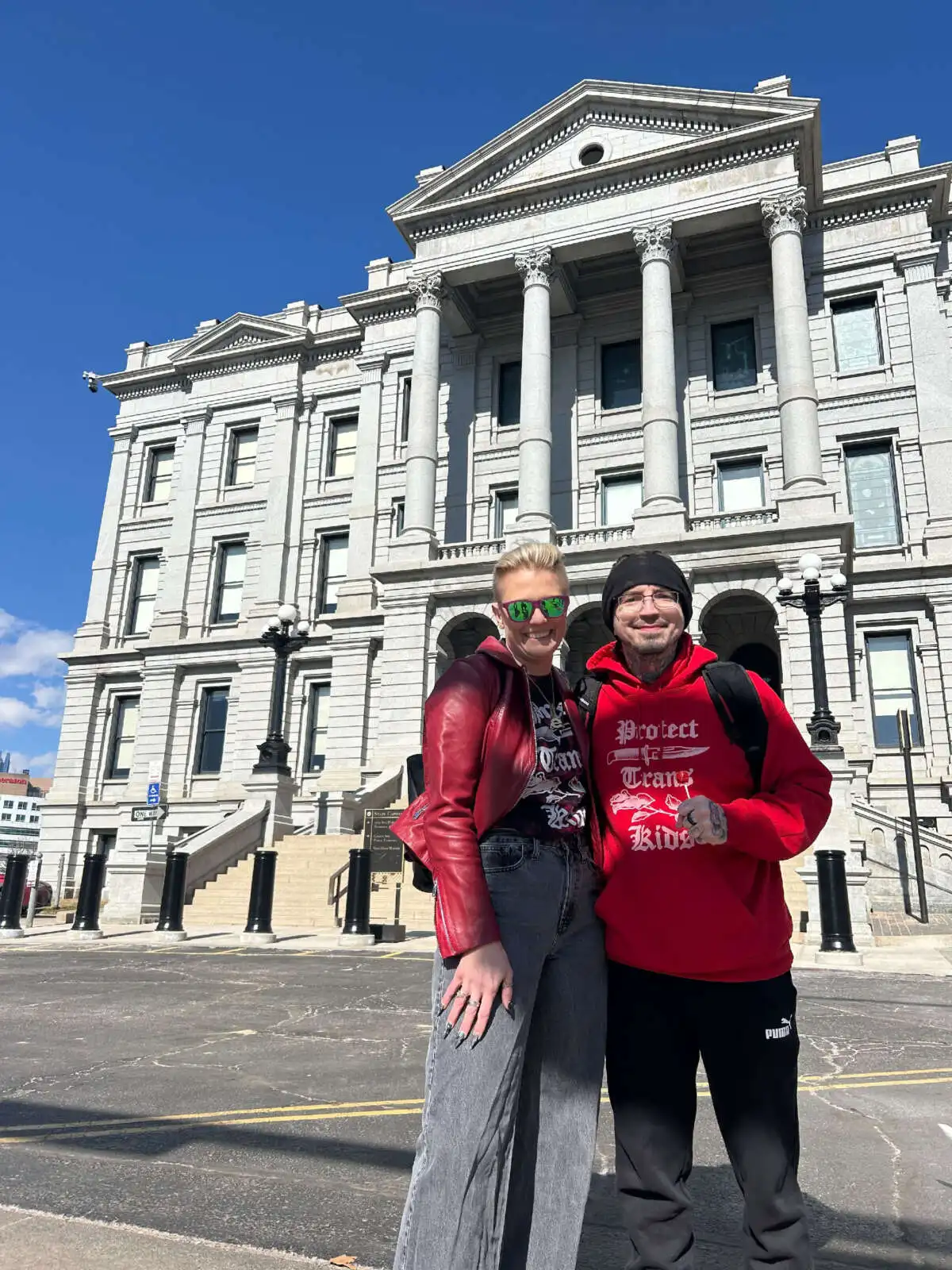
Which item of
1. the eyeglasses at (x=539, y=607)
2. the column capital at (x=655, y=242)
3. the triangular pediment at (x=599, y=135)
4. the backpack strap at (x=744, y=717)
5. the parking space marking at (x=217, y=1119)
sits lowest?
the parking space marking at (x=217, y=1119)

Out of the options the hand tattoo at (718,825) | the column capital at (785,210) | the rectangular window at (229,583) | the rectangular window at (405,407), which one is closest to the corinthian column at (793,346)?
the column capital at (785,210)

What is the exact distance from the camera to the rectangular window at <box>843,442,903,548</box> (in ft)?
84.9

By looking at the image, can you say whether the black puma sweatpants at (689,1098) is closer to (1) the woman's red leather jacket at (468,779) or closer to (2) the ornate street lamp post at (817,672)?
(1) the woman's red leather jacket at (468,779)

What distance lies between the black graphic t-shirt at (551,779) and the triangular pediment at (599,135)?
91.4 feet

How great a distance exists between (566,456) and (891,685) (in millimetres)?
11941

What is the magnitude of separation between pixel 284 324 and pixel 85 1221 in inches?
1430

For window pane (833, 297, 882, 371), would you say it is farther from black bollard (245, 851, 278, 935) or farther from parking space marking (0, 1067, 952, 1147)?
parking space marking (0, 1067, 952, 1147)

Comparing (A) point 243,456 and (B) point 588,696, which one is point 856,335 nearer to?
(A) point 243,456

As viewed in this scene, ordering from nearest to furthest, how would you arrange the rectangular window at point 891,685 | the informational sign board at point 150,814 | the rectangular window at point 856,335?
the informational sign board at point 150,814, the rectangular window at point 891,685, the rectangular window at point 856,335

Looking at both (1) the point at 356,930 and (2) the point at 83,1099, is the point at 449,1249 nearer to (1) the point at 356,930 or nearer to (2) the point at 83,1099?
(2) the point at 83,1099

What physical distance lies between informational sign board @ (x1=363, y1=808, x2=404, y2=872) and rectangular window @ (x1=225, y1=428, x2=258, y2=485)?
76.4 feet

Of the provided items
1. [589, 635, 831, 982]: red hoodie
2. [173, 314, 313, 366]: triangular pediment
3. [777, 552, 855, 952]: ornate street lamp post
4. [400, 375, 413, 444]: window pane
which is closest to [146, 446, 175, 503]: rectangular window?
[173, 314, 313, 366]: triangular pediment

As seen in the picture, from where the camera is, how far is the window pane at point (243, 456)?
117 feet

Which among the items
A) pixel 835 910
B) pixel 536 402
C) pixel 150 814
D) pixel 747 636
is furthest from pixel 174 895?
pixel 747 636
